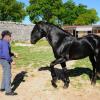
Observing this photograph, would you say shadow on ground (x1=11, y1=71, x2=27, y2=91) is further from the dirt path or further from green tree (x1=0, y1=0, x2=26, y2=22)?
green tree (x1=0, y1=0, x2=26, y2=22)

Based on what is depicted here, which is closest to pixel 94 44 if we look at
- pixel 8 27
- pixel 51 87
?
pixel 51 87

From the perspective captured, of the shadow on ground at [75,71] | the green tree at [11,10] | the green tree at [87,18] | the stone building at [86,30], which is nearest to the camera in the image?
the shadow on ground at [75,71]

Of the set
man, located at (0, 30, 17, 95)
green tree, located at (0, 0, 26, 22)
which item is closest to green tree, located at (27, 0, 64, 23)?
green tree, located at (0, 0, 26, 22)

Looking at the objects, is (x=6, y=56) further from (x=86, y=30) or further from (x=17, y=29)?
(x=86, y=30)

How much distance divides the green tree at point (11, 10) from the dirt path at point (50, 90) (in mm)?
61941

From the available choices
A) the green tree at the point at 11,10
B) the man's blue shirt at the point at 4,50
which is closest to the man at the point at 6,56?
the man's blue shirt at the point at 4,50

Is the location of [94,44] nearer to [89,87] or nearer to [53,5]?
[89,87]

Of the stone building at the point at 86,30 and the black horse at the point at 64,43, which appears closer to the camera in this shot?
the black horse at the point at 64,43

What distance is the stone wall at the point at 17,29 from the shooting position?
101 ft

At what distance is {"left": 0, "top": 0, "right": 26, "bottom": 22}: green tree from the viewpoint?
7175 cm

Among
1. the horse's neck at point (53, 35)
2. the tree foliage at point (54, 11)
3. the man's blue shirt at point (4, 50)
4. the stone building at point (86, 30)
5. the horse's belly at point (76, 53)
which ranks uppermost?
the tree foliage at point (54, 11)

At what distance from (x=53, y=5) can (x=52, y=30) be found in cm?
7280

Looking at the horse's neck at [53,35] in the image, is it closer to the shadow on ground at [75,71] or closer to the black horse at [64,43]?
the black horse at [64,43]

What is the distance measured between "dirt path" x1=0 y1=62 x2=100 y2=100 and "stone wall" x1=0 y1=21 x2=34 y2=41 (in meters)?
20.3
